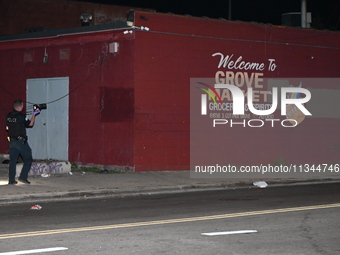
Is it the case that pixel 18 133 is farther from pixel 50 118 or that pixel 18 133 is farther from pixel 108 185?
pixel 50 118

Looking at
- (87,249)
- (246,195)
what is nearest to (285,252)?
(87,249)

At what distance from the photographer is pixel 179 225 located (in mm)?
11609

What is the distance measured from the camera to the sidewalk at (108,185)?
16.4m

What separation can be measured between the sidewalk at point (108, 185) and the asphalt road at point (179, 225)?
3.12 feet

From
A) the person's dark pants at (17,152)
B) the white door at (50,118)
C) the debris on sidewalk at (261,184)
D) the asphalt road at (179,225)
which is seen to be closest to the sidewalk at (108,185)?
the debris on sidewalk at (261,184)

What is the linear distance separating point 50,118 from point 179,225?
13358 millimetres

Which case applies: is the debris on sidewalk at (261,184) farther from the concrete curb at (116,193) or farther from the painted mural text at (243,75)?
the painted mural text at (243,75)

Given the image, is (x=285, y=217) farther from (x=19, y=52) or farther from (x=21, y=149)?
(x=19, y=52)

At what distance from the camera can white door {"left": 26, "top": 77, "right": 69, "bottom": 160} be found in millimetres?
23750

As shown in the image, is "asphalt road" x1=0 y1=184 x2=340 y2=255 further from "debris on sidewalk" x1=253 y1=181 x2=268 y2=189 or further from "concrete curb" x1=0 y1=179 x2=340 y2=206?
"debris on sidewalk" x1=253 y1=181 x2=268 y2=189

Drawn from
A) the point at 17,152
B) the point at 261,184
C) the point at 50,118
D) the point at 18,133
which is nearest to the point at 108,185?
the point at 17,152

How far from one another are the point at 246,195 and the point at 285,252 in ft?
25.1

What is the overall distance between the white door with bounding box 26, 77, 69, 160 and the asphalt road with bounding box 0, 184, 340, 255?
7.84m

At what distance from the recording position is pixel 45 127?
2427cm
